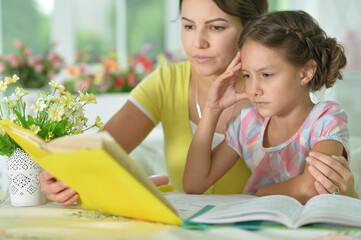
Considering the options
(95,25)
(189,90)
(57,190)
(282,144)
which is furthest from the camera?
(95,25)

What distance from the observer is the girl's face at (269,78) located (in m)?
1.70

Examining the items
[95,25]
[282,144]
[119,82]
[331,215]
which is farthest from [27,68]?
[331,215]

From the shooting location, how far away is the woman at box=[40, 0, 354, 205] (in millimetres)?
1902

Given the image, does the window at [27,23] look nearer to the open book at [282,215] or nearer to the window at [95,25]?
the window at [95,25]

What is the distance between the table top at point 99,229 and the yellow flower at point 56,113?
0.23 meters

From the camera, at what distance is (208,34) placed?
1.91 meters

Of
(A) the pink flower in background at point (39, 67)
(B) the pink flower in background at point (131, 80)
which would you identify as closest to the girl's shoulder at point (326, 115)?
(B) the pink flower in background at point (131, 80)

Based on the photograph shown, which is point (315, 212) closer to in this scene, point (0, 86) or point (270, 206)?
point (270, 206)

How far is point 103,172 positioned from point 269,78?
0.85 metres

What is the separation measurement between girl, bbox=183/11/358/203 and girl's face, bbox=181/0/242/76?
114 millimetres

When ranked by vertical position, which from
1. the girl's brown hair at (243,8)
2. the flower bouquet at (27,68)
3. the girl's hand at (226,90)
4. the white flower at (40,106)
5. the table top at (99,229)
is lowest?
the flower bouquet at (27,68)

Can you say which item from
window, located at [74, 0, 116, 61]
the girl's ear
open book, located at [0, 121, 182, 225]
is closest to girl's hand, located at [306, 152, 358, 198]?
the girl's ear

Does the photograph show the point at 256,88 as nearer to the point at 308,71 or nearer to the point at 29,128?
the point at 308,71

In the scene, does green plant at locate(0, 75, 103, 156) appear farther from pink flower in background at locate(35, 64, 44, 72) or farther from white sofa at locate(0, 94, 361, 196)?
pink flower in background at locate(35, 64, 44, 72)
